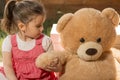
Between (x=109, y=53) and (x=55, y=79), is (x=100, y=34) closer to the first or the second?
(x=109, y=53)

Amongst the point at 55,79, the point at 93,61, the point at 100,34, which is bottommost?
the point at 55,79

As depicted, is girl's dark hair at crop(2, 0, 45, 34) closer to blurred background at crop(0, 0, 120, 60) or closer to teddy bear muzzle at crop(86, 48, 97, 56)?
teddy bear muzzle at crop(86, 48, 97, 56)

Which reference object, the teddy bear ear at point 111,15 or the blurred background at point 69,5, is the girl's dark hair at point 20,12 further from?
the blurred background at point 69,5

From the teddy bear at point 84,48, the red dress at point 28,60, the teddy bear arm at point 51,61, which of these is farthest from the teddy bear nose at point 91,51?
the red dress at point 28,60

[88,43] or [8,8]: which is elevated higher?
[8,8]

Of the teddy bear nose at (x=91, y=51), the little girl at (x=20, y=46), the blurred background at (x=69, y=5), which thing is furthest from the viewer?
the blurred background at (x=69, y=5)

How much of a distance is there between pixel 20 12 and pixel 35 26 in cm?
9

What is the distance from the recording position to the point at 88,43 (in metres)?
1.09

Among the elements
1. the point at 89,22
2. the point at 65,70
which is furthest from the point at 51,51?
the point at 89,22

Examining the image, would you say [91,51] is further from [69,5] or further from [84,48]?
[69,5]

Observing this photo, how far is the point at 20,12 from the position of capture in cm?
117

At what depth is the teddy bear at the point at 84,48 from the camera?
1104 mm

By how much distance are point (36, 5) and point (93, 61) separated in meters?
0.33

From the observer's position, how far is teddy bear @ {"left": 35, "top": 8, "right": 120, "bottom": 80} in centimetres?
110
